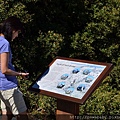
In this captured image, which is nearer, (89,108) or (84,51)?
(89,108)

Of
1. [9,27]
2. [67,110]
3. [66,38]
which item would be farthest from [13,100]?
[66,38]

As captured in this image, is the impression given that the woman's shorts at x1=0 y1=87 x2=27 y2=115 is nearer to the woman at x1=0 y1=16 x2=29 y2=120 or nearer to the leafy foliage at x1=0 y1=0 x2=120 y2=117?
the woman at x1=0 y1=16 x2=29 y2=120

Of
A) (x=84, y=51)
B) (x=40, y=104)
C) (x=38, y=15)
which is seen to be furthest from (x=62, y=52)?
(x=40, y=104)

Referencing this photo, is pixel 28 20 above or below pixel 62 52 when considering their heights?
above

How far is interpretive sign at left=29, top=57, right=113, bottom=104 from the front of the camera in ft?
10.6

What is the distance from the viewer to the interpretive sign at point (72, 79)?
324 cm

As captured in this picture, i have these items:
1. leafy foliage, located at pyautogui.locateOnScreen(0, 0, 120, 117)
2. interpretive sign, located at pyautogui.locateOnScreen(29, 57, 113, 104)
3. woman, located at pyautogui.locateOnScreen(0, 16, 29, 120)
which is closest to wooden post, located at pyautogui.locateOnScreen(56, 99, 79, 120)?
interpretive sign, located at pyautogui.locateOnScreen(29, 57, 113, 104)

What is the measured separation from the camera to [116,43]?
256 inches

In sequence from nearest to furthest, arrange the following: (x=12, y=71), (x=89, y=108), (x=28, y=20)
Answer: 1. (x=12, y=71)
2. (x=89, y=108)
3. (x=28, y=20)

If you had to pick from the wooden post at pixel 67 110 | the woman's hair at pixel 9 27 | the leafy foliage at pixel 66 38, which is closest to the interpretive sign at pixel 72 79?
the wooden post at pixel 67 110

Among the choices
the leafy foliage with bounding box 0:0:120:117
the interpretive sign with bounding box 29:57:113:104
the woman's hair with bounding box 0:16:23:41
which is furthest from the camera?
the leafy foliage with bounding box 0:0:120:117

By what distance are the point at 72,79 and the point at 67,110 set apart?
1.12 feet

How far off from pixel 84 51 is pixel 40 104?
1.51 metres

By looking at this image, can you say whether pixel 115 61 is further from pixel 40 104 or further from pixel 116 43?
pixel 40 104
